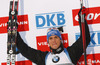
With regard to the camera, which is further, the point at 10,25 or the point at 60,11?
the point at 60,11

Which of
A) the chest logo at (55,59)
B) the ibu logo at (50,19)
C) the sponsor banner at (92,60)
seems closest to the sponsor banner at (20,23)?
the ibu logo at (50,19)

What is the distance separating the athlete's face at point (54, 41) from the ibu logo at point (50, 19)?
0.31m

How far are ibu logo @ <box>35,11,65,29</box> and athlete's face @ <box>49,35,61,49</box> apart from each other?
314 mm

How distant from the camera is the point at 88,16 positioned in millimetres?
2129

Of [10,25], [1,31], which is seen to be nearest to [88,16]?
[10,25]

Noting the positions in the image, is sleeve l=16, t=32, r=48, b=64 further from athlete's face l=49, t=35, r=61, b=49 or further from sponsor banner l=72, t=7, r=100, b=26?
sponsor banner l=72, t=7, r=100, b=26

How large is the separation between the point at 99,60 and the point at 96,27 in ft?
1.43

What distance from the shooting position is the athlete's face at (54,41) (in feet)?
6.11

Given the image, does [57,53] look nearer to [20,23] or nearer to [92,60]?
[92,60]

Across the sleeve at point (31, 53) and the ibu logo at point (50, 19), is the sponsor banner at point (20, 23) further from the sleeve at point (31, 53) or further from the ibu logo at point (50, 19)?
the sleeve at point (31, 53)

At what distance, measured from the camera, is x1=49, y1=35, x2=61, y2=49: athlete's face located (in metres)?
1.86

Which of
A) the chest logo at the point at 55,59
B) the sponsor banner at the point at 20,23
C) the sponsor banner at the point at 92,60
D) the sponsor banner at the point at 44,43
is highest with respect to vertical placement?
the sponsor banner at the point at 20,23

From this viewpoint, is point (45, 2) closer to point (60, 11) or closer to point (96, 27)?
point (60, 11)

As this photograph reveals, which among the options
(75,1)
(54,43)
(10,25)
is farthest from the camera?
(75,1)
